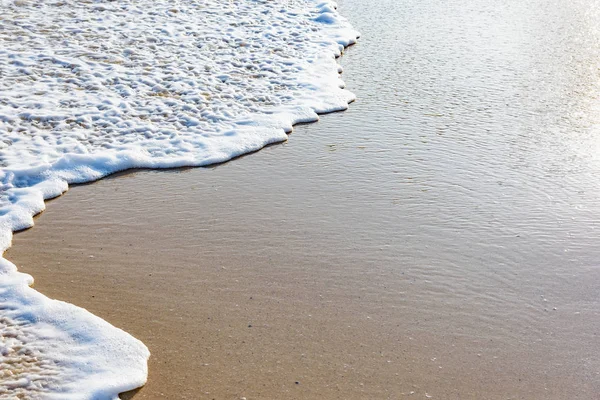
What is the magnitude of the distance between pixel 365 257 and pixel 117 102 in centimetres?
324

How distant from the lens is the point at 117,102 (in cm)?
601

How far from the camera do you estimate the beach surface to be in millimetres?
3018

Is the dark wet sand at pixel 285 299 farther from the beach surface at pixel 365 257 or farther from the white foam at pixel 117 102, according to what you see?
the white foam at pixel 117 102

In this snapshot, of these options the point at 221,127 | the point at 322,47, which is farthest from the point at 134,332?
the point at 322,47

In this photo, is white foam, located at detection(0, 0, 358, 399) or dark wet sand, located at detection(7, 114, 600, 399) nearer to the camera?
dark wet sand, located at detection(7, 114, 600, 399)

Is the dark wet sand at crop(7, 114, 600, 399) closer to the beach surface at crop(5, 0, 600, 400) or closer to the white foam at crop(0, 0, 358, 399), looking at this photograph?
the beach surface at crop(5, 0, 600, 400)

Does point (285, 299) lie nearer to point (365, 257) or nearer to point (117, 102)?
point (365, 257)

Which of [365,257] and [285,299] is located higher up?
[365,257]

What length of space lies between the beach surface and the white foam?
0.15m

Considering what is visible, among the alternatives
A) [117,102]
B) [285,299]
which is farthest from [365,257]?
[117,102]

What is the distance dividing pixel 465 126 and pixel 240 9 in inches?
187

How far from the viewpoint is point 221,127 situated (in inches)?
224

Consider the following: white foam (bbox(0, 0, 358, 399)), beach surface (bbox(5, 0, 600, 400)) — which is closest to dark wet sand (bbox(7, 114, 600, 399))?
beach surface (bbox(5, 0, 600, 400))

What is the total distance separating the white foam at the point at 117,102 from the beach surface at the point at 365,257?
151 mm
